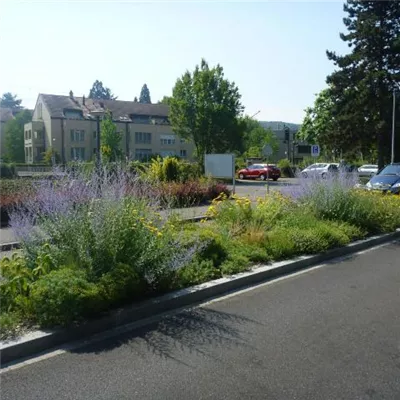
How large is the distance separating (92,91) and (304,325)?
136 meters

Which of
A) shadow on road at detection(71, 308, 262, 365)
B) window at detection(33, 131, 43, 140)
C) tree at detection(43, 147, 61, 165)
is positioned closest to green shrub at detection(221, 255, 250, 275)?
shadow on road at detection(71, 308, 262, 365)

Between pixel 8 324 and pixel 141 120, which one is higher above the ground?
pixel 141 120

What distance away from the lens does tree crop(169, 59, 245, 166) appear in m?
49.1

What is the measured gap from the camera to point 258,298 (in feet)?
20.0

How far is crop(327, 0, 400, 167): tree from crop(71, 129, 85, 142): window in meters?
42.6

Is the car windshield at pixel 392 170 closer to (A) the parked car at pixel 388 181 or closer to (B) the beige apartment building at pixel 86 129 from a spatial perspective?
(A) the parked car at pixel 388 181

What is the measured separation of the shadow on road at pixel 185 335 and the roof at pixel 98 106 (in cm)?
6265

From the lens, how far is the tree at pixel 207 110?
4909 centimetres

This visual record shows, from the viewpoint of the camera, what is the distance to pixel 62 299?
14.9 ft

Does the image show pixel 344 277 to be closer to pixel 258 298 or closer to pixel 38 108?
pixel 258 298

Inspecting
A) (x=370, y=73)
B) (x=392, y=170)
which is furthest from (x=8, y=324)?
(x=370, y=73)

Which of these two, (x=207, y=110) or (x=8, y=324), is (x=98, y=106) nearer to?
(x=207, y=110)

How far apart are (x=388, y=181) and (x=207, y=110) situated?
32.7m

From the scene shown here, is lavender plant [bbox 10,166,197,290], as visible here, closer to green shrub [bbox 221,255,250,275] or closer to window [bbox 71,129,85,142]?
green shrub [bbox 221,255,250,275]
